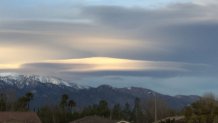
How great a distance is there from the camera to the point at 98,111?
14825cm

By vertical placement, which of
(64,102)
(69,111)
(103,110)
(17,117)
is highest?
(64,102)

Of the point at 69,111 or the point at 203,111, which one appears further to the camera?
the point at 69,111

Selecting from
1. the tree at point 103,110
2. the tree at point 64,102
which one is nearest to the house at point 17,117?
the tree at point 103,110

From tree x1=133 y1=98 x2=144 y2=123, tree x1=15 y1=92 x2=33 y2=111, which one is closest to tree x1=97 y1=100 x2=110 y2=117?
tree x1=133 y1=98 x2=144 y2=123

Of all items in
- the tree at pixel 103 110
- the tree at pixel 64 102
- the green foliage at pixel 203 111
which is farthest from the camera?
the tree at pixel 64 102

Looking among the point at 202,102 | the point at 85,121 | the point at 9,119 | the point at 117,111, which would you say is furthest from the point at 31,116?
the point at 117,111

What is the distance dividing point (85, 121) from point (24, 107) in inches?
1444

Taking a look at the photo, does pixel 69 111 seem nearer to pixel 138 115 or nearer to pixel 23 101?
pixel 23 101

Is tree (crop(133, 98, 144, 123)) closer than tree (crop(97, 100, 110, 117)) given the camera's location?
No

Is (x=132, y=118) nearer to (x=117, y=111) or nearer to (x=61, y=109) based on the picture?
(x=117, y=111)

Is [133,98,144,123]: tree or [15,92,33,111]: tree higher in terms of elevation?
[15,92,33,111]: tree

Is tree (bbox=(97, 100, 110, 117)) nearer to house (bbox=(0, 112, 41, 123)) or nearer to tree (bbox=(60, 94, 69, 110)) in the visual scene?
tree (bbox=(60, 94, 69, 110))

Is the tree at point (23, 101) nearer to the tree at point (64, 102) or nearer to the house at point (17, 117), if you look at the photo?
the tree at point (64, 102)

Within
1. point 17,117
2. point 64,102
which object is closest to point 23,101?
point 64,102
